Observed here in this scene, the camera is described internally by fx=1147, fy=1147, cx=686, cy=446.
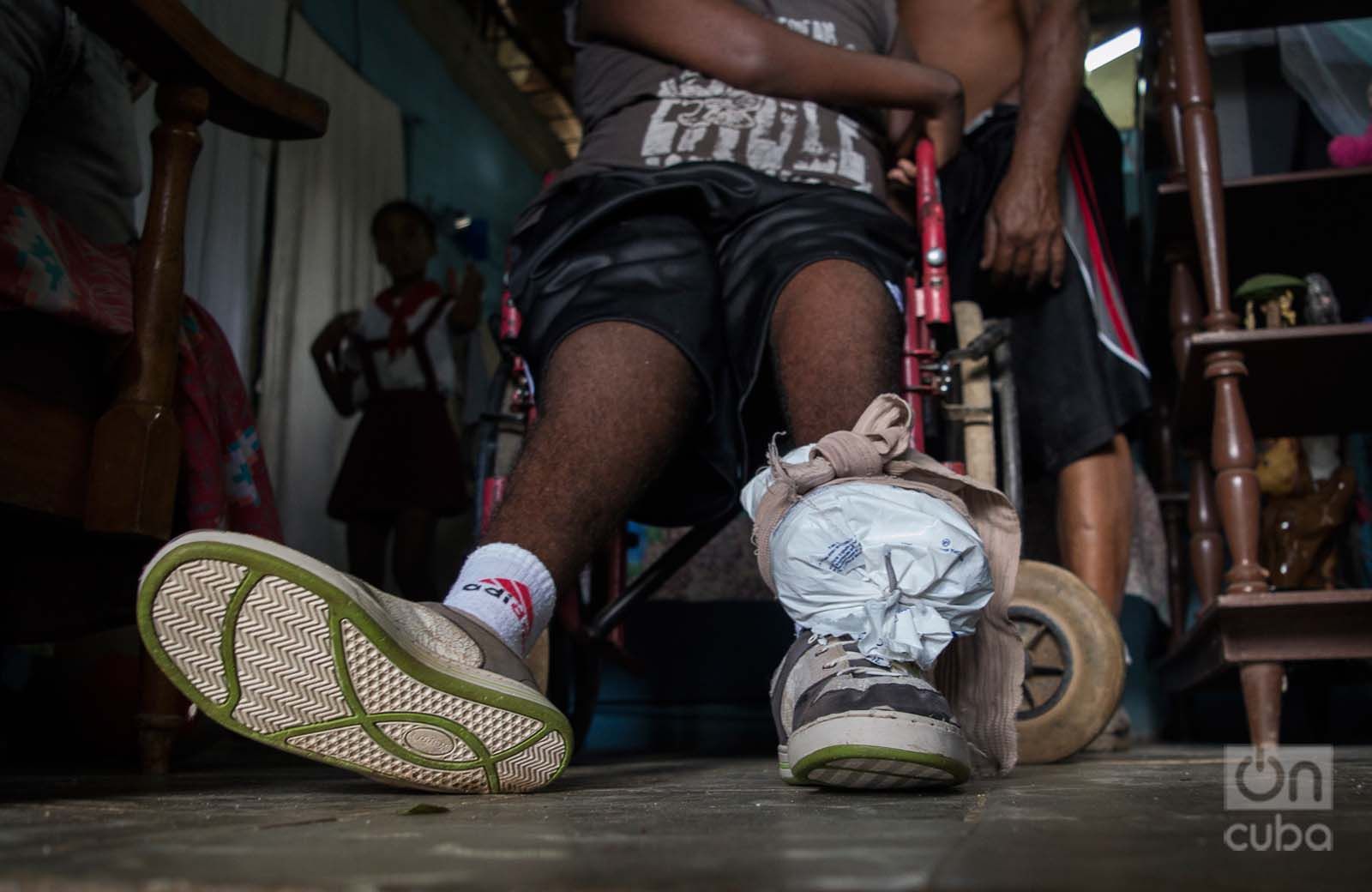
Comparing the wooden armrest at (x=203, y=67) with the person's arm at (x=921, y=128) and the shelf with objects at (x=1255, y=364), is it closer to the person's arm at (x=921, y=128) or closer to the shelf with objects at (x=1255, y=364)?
the person's arm at (x=921, y=128)

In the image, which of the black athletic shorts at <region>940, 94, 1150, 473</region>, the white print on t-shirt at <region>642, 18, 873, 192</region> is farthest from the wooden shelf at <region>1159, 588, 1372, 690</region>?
the white print on t-shirt at <region>642, 18, 873, 192</region>

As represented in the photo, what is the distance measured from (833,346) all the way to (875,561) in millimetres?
298

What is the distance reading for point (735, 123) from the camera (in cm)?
128

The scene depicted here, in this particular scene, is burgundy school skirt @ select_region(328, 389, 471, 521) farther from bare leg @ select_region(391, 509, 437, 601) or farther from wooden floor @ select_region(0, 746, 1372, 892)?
wooden floor @ select_region(0, 746, 1372, 892)

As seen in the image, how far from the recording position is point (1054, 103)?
1572mm

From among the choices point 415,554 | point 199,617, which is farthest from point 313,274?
point 199,617

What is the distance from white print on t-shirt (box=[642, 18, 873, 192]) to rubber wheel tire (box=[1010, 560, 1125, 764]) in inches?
19.9

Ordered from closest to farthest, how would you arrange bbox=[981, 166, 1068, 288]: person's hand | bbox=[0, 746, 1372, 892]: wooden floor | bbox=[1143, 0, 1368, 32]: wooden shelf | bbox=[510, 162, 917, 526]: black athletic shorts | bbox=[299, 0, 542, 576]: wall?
bbox=[0, 746, 1372, 892]: wooden floor → bbox=[510, 162, 917, 526]: black athletic shorts → bbox=[981, 166, 1068, 288]: person's hand → bbox=[1143, 0, 1368, 32]: wooden shelf → bbox=[299, 0, 542, 576]: wall

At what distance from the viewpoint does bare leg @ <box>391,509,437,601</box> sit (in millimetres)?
3279

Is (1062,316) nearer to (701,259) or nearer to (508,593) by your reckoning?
(701,259)

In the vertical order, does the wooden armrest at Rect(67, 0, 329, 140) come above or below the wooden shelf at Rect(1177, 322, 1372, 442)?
above

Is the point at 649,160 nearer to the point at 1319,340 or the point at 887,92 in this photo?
the point at 887,92

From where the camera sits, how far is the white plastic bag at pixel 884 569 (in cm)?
79

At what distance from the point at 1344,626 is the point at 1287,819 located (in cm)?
108
